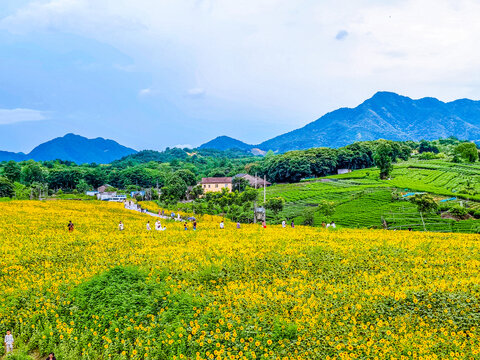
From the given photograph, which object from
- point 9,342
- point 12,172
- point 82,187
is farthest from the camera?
point 82,187

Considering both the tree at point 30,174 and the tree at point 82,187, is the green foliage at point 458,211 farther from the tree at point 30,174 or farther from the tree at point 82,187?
the tree at point 30,174

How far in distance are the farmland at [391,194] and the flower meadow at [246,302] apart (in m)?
34.9

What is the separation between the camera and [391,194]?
67.5 m

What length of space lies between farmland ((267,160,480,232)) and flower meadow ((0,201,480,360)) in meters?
34.9

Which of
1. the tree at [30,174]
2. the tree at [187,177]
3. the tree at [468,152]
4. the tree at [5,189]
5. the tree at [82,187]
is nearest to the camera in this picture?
the tree at [5,189]

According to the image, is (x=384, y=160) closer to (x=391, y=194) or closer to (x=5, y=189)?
(x=391, y=194)

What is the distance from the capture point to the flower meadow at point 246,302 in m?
10.6

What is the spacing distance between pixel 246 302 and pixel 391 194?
200 ft

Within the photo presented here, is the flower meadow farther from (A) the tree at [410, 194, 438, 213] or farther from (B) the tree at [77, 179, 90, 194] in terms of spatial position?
(B) the tree at [77, 179, 90, 194]

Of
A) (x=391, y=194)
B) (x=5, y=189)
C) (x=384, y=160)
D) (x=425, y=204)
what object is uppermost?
(x=384, y=160)

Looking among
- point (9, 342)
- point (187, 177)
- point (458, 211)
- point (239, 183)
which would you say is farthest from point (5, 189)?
point (458, 211)

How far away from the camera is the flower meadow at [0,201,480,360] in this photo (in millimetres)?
10578

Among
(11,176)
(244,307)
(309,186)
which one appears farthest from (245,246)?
(11,176)

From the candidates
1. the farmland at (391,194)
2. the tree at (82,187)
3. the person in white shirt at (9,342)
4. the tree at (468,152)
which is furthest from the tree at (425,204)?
the tree at (82,187)
